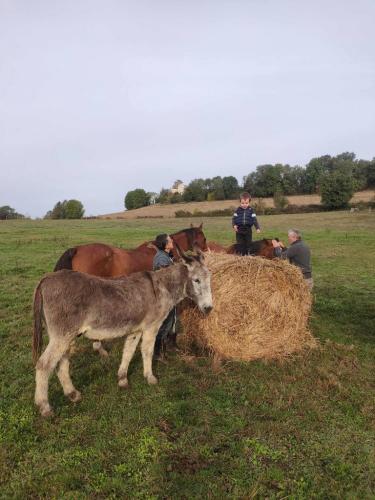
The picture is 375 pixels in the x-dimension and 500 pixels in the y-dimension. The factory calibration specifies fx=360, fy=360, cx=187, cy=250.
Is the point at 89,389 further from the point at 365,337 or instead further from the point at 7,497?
the point at 365,337

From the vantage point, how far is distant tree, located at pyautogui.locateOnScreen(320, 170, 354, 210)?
58938 millimetres

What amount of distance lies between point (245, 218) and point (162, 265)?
11.9 feet

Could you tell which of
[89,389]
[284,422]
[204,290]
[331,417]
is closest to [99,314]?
[89,389]

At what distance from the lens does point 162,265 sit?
264 inches

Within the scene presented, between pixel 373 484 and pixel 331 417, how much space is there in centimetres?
115

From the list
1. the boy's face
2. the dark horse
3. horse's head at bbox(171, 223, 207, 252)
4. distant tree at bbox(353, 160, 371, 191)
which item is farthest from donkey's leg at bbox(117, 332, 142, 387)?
distant tree at bbox(353, 160, 371, 191)

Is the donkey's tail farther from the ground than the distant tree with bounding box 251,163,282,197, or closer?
closer

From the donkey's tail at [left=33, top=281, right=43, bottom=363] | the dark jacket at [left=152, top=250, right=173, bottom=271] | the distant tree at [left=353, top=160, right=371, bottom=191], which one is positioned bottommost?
the donkey's tail at [left=33, top=281, right=43, bottom=363]

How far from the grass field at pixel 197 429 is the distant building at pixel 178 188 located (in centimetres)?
8186

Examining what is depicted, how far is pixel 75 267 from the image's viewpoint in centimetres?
775

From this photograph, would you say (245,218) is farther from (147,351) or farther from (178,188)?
(178,188)

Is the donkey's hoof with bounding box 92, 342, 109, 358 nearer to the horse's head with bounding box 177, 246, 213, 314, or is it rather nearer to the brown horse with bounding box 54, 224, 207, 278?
the brown horse with bounding box 54, 224, 207, 278

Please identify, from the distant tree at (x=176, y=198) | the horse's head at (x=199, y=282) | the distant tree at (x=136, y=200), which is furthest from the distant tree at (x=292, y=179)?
the horse's head at (x=199, y=282)

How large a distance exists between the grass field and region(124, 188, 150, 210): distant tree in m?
85.2
